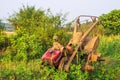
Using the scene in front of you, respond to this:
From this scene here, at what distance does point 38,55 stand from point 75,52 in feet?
13.1

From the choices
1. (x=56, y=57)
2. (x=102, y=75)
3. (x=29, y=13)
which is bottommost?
(x=102, y=75)

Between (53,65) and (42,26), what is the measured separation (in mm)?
5851

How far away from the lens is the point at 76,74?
6750mm

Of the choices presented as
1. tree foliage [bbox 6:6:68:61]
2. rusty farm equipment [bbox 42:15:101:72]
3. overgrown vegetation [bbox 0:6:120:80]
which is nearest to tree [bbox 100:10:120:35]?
overgrown vegetation [bbox 0:6:120:80]

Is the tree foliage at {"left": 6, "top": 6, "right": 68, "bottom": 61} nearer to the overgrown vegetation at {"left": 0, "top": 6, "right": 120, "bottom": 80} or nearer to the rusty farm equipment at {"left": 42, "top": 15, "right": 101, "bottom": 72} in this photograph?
the overgrown vegetation at {"left": 0, "top": 6, "right": 120, "bottom": 80}

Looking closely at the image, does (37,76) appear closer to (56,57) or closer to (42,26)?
(56,57)

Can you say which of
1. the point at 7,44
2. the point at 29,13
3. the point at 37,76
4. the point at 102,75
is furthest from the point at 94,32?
the point at 29,13

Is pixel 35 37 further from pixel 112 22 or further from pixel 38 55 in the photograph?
pixel 112 22

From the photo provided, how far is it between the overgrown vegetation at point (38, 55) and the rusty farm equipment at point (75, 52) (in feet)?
0.50

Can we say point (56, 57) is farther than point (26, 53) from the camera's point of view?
No

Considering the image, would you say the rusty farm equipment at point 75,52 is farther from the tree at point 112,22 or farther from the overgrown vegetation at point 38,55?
the tree at point 112,22

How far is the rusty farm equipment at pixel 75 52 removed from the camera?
6.53m

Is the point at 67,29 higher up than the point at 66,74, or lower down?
higher up

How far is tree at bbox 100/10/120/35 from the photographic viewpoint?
2822 cm
